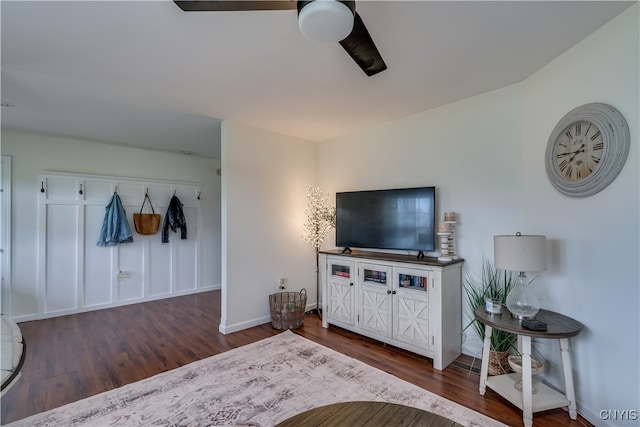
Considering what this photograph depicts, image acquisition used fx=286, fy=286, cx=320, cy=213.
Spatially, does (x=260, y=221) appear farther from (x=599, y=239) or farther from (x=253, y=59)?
(x=599, y=239)

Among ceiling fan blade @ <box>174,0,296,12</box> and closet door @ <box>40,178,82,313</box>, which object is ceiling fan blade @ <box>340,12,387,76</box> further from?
closet door @ <box>40,178,82,313</box>

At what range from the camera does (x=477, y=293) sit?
2740 millimetres

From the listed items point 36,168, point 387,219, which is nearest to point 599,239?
point 387,219

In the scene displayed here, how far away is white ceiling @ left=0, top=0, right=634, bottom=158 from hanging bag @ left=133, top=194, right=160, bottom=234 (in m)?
1.68

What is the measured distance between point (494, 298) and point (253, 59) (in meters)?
2.75

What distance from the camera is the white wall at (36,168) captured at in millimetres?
3826

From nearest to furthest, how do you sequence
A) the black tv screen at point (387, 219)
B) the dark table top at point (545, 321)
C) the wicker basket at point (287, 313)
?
the dark table top at point (545, 321) < the black tv screen at point (387, 219) < the wicker basket at point (287, 313)

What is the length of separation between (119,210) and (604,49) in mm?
5690

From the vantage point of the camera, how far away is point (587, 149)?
1.88 m

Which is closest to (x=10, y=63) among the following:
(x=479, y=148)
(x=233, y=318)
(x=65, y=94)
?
(x=65, y=94)

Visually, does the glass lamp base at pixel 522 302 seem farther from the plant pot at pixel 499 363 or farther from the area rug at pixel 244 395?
the area rug at pixel 244 395

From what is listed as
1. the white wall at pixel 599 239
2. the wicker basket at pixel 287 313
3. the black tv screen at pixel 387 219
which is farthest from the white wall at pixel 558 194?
the wicker basket at pixel 287 313

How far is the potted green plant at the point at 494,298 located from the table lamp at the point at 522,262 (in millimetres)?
132

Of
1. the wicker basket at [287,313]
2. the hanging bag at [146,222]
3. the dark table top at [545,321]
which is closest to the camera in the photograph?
the dark table top at [545,321]
